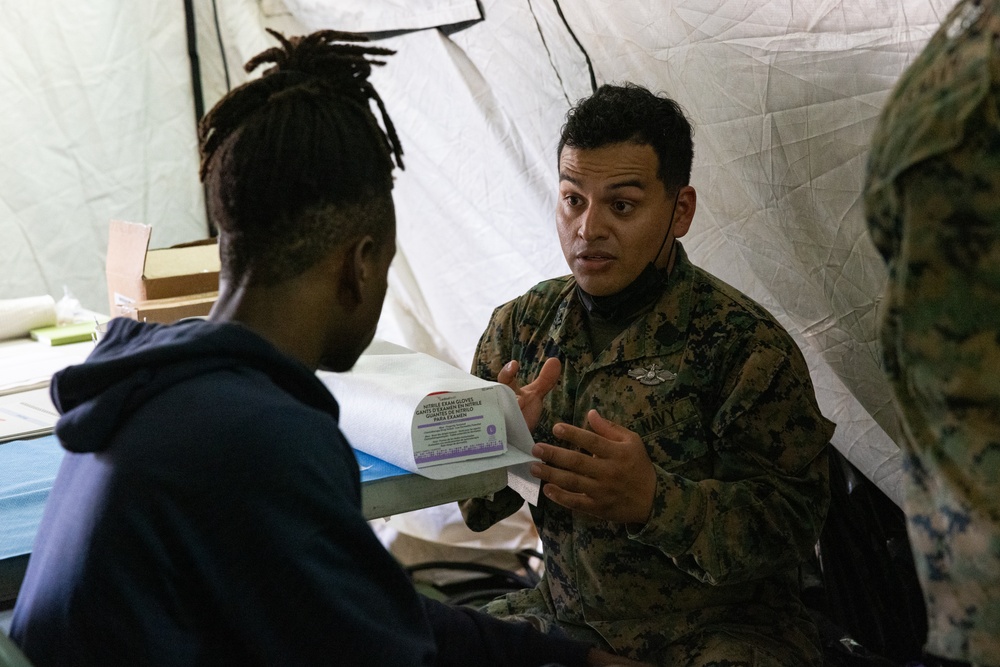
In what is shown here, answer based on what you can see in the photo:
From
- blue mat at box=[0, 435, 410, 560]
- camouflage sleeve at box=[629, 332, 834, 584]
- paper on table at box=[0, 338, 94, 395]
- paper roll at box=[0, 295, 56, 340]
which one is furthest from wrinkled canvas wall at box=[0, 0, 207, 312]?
camouflage sleeve at box=[629, 332, 834, 584]

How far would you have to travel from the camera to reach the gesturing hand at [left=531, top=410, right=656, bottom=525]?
1396 mm

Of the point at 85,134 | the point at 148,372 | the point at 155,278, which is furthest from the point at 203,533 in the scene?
the point at 85,134

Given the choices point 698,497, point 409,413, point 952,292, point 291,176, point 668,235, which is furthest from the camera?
point 668,235

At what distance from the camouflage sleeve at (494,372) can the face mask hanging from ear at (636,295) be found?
0.20m

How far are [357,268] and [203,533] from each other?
342 millimetres

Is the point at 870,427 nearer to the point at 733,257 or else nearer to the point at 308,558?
the point at 733,257

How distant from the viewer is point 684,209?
171 centimetres

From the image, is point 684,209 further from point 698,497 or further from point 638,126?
point 698,497

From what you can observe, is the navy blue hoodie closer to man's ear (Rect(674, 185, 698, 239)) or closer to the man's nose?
the man's nose

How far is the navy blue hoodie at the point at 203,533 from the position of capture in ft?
2.77

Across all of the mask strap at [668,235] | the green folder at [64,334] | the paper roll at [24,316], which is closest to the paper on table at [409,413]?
the mask strap at [668,235]

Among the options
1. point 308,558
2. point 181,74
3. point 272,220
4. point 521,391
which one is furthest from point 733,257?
point 181,74

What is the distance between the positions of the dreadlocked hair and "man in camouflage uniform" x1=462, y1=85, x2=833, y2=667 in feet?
1.54

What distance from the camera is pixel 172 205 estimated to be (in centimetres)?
329
